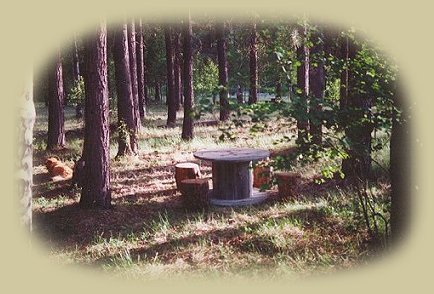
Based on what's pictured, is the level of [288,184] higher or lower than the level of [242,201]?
higher

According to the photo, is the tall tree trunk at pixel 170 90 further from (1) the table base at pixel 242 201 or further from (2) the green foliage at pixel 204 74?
(1) the table base at pixel 242 201

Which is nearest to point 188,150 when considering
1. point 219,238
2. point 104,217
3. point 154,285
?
point 104,217

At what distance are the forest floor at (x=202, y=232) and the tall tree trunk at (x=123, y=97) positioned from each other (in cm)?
224

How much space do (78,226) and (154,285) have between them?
3327mm

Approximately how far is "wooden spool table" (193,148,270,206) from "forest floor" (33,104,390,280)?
465 mm

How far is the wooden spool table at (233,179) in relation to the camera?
985cm

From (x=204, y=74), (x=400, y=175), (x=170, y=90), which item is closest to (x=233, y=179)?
(x=400, y=175)

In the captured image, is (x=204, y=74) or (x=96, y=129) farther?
(x=204, y=74)

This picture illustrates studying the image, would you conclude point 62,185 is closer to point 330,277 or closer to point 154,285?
point 154,285

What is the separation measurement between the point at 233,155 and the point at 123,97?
581 centimetres

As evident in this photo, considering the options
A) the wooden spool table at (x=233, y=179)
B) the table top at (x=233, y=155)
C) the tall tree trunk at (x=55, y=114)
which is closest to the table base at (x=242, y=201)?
the wooden spool table at (x=233, y=179)

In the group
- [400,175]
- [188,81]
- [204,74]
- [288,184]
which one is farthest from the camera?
[204,74]

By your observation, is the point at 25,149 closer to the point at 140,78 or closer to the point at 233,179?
the point at 233,179

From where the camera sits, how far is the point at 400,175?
5293 mm
